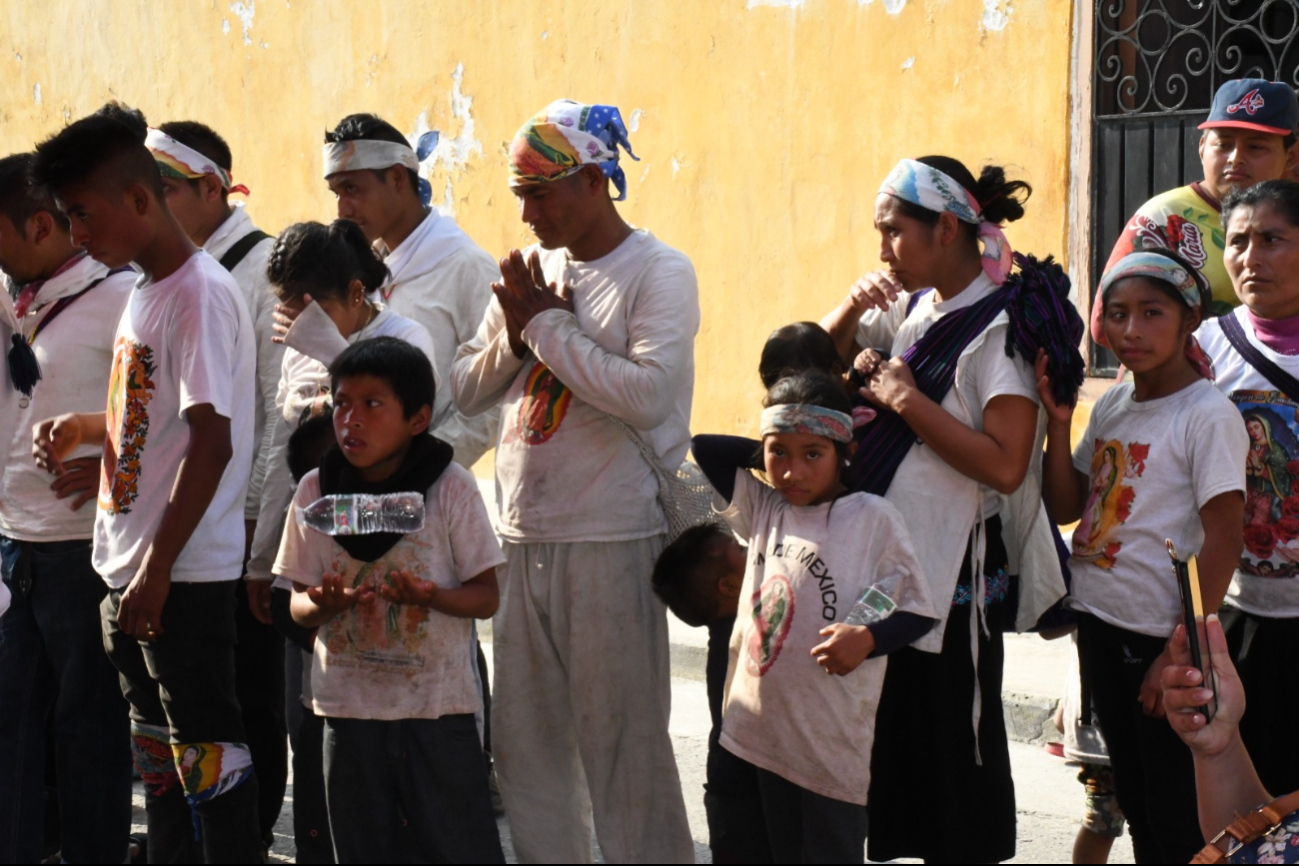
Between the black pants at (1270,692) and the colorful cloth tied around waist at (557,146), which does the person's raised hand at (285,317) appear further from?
the black pants at (1270,692)

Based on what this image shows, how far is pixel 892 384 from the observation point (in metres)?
3.62

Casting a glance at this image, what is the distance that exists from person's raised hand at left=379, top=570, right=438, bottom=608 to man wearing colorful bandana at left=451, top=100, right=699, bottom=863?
0.45m

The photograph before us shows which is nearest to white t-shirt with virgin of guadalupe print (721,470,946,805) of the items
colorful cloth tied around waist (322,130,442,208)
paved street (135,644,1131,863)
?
paved street (135,644,1131,863)

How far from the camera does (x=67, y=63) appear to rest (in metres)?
11.6

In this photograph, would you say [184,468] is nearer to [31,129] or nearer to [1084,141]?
[1084,141]

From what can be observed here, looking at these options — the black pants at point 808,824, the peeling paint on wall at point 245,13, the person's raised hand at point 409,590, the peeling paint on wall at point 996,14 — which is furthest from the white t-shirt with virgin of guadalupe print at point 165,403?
the peeling paint on wall at point 245,13

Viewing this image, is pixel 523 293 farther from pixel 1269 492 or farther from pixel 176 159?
pixel 1269 492

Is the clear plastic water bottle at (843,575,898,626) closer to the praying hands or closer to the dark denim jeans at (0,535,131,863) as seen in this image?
the praying hands

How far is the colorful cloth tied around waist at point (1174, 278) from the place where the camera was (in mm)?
3676

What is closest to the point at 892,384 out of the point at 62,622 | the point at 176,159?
the point at 62,622

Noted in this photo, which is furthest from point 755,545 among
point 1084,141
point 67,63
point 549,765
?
point 67,63

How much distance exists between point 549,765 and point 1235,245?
7.14ft

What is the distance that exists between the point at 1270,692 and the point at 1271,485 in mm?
519

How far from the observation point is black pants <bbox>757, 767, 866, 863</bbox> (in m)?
3.47
